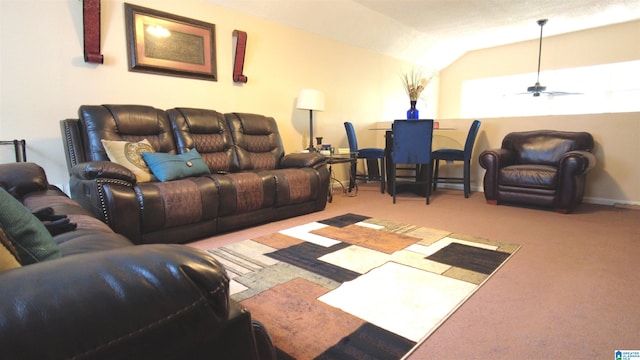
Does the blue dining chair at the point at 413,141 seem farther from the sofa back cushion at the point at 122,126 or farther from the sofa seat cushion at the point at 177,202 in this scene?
the sofa back cushion at the point at 122,126

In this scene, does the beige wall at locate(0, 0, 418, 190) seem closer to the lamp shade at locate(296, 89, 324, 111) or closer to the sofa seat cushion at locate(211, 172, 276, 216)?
the lamp shade at locate(296, 89, 324, 111)

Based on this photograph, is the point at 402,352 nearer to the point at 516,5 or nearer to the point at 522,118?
the point at 522,118

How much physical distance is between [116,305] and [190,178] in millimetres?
2455

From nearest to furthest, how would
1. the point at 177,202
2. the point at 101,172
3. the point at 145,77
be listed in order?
the point at 101,172 → the point at 177,202 → the point at 145,77

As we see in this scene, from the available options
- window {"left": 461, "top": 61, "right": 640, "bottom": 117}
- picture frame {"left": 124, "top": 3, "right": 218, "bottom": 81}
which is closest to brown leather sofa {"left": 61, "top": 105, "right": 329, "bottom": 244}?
picture frame {"left": 124, "top": 3, "right": 218, "bottom": 81}

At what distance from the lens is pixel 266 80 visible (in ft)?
13.9

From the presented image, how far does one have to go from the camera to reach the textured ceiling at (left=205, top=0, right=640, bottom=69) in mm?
4277

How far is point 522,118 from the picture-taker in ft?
15.2

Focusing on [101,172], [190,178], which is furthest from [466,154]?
[101,172]

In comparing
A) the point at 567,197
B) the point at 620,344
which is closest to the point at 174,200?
the point at 620,344

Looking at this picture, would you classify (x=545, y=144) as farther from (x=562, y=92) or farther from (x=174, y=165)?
(x=174, y=165)

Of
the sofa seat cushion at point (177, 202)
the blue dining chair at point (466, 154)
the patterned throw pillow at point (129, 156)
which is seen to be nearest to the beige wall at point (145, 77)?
the patterned throw pillow at point (129, 156)

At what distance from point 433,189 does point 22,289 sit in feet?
16.8

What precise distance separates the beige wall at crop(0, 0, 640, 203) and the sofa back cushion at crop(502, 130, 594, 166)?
0.33 metres
